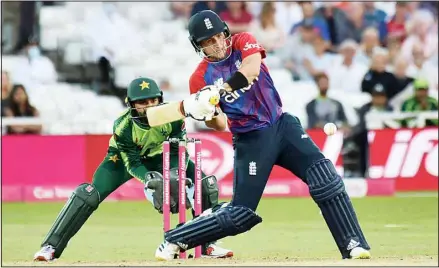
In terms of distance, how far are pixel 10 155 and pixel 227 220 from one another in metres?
7.10

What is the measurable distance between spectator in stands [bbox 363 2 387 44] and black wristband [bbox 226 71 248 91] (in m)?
9.43

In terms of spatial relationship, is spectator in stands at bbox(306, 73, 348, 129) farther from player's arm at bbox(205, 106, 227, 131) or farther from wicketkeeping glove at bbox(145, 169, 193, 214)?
player's arm at bbox(205, 106, 227, 131)

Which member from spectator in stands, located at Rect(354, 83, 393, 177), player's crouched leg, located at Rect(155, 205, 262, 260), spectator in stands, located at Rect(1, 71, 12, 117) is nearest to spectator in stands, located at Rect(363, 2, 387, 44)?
spectator in stands, located at Rect(354, 83, 393, 177)

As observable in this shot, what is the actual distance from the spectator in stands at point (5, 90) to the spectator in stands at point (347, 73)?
4321mm

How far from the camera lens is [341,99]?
47.6 ft

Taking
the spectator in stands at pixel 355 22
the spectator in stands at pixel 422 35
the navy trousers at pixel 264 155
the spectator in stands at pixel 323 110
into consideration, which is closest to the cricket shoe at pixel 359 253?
the navy trousers at pixel 264 155

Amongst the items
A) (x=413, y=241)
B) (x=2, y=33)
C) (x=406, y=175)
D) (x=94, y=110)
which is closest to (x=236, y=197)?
(x=413, y=241)

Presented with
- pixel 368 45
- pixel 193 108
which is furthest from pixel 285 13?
pixel 193 108

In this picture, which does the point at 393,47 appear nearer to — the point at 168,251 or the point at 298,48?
the point at 298,48

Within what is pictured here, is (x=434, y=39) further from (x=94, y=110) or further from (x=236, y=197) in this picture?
(x=236, y=197)

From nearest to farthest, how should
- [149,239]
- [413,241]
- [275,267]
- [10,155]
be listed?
1. [275,267]
2. [413,241]
3. [149,239]
4. [10,155]

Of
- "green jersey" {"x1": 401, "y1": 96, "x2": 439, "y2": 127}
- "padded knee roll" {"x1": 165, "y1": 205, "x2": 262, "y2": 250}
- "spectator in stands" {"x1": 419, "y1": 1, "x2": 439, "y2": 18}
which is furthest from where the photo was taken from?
"spectator in stands" {"x1": 419, "y1": 1, "x2": 439, "y2": 18}

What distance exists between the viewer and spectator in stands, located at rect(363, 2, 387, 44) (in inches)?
607

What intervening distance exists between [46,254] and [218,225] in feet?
5.01
